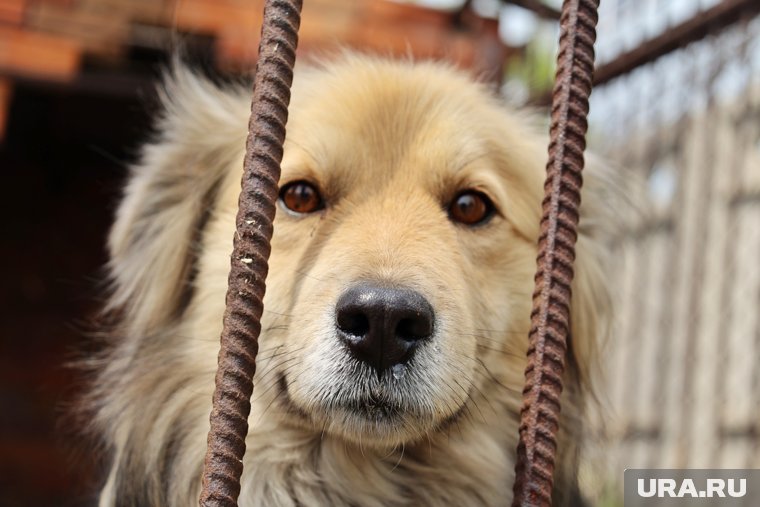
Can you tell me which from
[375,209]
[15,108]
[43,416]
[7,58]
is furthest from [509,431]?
[43,416]

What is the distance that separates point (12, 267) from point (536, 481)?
16.4 feet

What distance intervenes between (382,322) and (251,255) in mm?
341

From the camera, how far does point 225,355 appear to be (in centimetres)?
142

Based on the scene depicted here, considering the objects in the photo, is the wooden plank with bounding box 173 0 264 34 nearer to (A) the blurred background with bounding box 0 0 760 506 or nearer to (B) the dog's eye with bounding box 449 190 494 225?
(A) the blurred background with bounding box 0 0 760 506

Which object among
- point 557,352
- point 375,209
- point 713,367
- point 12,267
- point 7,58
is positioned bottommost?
point 557,352

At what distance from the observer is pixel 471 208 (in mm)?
2316

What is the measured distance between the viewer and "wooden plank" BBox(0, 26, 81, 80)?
3.88m

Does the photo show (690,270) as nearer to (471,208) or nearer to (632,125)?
(632,125)

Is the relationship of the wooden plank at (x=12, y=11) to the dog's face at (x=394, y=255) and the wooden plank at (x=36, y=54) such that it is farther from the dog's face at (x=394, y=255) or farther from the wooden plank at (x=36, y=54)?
the dog's face at (x=394, y=255)

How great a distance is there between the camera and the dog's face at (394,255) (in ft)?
5.71

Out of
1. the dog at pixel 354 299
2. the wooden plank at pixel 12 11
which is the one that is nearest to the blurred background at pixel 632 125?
the wooden plank at pixel 12 11

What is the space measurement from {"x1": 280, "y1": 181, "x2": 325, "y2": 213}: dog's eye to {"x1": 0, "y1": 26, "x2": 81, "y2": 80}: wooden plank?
229 cm

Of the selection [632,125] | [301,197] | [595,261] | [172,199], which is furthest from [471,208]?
[632,125]

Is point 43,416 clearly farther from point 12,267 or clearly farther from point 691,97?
point 691,97
